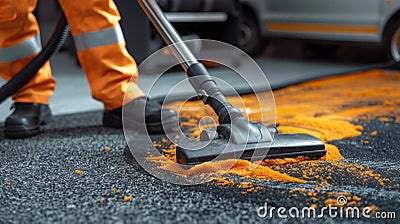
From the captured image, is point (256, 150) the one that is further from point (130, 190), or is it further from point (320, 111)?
point (320, 111)

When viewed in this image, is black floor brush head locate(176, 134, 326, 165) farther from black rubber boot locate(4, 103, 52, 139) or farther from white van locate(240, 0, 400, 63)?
white van locate(240, 0, 400, 63)

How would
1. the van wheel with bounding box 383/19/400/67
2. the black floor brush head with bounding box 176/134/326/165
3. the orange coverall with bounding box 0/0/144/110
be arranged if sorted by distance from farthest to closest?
the van wheel with bounding box 383/19/400/67 → the orange coverall with bounding box 0/0/144/110 → the black floor brush head with bounding box 176/134/326/165

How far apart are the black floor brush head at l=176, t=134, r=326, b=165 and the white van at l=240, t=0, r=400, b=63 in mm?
2166

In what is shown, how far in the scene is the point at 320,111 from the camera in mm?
2150

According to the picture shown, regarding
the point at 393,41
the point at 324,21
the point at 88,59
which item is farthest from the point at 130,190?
the point at 324,21

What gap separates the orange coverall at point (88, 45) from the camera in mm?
1778

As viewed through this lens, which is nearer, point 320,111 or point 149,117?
point 149,117

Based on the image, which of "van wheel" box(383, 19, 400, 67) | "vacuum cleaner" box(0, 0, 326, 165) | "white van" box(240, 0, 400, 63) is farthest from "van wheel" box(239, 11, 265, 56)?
"vacuum cleaner" box(0, 0, 326, 165)

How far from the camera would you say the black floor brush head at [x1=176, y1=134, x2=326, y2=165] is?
1338mm

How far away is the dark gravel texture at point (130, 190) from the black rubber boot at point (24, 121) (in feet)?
0.47

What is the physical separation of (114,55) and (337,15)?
2358 mm

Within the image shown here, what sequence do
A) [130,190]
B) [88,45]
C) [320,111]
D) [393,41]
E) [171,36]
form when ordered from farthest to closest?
[393,41] < [320,111] < [88,45] < [171,36] < [130,190]

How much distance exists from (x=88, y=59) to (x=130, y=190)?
72cm

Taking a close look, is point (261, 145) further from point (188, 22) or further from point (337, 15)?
point (337, 15)
